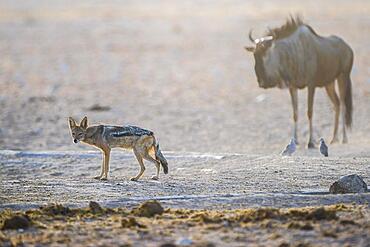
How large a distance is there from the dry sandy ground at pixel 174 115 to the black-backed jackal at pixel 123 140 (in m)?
0.26

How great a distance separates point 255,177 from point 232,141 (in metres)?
5.35

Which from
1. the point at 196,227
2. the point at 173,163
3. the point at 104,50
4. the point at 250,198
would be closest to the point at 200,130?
the point at 173,163

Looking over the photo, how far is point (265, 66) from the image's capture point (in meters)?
16.6

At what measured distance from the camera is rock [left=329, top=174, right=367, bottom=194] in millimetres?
9992

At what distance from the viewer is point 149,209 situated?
8.70 metres

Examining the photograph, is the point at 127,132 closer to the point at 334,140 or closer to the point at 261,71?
the point at 261,71

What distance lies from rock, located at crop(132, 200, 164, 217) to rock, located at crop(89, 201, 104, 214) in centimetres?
29

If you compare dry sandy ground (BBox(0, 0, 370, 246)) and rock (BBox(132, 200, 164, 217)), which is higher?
dry sandy ground (BBox(0, 0, 370, 246))

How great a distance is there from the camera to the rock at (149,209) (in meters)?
8.67

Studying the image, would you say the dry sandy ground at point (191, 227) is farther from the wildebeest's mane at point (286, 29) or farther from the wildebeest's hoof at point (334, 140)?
the wildebeest's mane at point (286, 29)

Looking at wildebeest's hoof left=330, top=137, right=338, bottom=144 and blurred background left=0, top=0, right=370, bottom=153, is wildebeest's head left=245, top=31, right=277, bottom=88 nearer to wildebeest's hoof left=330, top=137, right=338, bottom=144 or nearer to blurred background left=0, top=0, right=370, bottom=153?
blurred background left=0, top=0, right=370, bottom=153

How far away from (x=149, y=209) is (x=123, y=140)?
3.01 meters

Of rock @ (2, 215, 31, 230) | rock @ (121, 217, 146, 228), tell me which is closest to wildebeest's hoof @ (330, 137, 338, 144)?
rock @ (121, 217, 146, 228)

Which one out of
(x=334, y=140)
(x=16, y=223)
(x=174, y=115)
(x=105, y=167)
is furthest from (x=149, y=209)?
(x=174, y=115)
